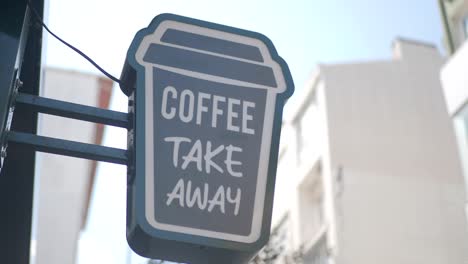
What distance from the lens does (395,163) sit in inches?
724

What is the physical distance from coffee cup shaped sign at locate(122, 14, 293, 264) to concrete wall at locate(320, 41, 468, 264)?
44.5ft

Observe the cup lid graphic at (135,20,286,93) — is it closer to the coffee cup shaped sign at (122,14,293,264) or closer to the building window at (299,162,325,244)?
the coffee cup shaped sign at (122,14,293,264)

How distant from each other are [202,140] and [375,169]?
50.7 ft

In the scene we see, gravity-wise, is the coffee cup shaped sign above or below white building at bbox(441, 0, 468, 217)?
below

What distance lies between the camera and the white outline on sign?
9.43 feet

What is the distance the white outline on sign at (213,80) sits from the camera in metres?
2.88

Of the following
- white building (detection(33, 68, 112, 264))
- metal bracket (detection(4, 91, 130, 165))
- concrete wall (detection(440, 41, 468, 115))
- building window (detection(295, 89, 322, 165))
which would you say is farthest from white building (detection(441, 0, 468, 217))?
white building (detection(33, 68, 112, 264))

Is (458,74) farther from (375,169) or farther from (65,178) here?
(65,178)

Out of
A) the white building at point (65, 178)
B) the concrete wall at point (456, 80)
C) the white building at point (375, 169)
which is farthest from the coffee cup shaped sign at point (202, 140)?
the white building at point (65, 178)

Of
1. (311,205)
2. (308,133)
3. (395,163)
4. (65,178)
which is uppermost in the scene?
(308,133)

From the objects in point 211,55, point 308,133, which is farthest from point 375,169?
point 211,55

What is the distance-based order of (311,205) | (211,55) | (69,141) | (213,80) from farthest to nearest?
(311,205), (211,55), (213,80), (69,141)

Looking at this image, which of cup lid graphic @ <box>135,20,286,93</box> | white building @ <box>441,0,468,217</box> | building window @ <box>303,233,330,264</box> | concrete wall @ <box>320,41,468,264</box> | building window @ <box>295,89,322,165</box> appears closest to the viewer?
cup lid graphic @ <box>135,20,286,93</box>

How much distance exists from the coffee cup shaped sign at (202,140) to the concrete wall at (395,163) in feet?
44.5
